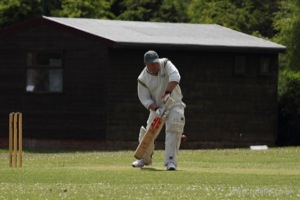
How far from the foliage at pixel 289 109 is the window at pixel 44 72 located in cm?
827

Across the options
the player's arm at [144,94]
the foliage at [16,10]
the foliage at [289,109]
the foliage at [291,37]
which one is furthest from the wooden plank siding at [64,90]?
the player's arm at [144,94]

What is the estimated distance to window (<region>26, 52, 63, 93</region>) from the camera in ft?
122

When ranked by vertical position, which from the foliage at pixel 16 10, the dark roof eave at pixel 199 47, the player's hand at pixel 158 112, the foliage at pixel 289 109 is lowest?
the foliage at pixel 289 109

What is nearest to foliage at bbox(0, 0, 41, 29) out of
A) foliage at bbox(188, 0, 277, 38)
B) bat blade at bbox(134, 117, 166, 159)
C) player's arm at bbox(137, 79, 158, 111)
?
foliage at bbox(188, 0, 277, 38)

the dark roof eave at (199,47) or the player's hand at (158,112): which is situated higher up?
the dark roof eave at (199,47)

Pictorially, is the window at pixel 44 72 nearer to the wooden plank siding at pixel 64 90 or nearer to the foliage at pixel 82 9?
the wooden plank siding at pixel 64 90

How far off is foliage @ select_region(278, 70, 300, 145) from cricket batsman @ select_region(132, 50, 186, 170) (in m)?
19.6

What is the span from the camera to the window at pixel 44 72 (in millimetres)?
37094

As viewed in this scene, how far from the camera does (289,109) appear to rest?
40938 millimetres

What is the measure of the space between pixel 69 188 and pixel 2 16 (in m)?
34.6

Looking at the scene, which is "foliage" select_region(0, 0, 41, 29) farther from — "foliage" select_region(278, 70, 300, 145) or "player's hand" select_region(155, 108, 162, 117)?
"player's hand" select_region(155, 108, 162, 117)

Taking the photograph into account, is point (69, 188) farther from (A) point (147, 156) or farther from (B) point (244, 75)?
(B) point (244, 75)

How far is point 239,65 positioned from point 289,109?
10.1 feet

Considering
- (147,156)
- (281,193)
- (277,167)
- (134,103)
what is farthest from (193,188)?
(134,103)
